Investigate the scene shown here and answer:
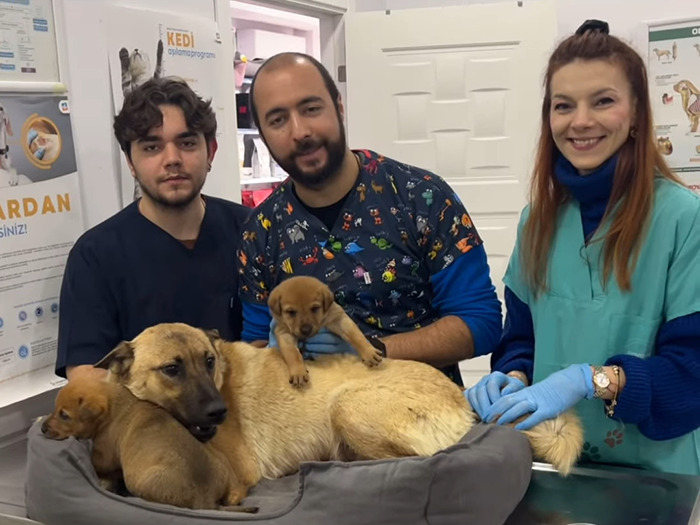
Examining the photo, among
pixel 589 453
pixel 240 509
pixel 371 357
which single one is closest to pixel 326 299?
pixel 371 357

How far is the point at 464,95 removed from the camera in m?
3.97

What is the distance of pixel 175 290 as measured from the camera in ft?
6.11

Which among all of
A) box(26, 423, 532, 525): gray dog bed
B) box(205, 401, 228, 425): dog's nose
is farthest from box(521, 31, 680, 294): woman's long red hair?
box(205, 401, 228, 425): dog's nose

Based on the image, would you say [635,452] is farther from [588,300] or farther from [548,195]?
[548,195]

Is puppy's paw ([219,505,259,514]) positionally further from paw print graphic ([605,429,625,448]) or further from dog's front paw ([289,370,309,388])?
paw print graphic ([605,429,625,448])

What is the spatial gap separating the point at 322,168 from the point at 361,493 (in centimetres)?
93

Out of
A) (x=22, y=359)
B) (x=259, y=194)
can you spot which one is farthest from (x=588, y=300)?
(x=259, y=194)

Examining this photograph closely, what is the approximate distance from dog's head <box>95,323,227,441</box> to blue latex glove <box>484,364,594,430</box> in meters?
0.56

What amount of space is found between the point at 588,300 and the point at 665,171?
13.5 inches

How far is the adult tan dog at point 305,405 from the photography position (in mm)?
1298

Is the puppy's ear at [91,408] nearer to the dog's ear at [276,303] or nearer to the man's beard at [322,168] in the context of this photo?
the dog's ear at [276,303]

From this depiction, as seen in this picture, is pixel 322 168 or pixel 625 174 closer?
pixel 625 174

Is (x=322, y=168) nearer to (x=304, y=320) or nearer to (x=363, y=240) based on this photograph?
(x=363, y=240)

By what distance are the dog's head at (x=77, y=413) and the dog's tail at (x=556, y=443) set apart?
0.81 metres
